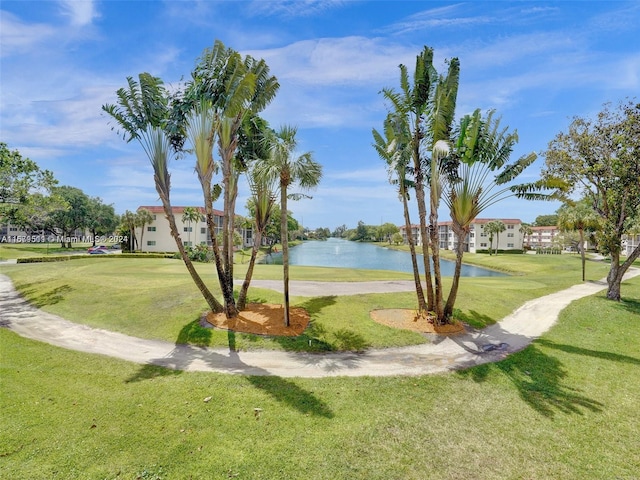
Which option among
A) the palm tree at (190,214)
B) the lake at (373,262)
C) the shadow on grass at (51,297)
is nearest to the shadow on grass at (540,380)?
the shadow on grass at (51,297)

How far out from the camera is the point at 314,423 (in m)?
7.64

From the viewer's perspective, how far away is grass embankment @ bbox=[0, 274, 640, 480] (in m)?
6.21

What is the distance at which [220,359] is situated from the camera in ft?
37.9

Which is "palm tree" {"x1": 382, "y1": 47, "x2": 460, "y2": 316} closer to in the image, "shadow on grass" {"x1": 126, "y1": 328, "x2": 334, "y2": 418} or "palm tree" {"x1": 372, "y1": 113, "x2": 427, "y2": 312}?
"palm tree" {"x1": 372, "y1": 113, "x2": 427, "y2": 312}

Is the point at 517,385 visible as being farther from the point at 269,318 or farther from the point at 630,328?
the point at 630,328

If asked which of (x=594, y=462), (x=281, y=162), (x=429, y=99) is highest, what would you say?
(x=429, y=99)

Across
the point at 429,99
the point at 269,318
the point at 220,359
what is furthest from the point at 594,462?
the point at 429,99

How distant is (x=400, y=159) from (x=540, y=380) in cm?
1056

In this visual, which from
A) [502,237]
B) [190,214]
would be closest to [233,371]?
[190,214]

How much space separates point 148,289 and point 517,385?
20160 millimetres

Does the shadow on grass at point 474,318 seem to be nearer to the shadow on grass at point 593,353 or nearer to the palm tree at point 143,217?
the shadow on grass at point 593,353

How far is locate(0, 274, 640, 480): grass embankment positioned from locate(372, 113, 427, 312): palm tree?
590cm

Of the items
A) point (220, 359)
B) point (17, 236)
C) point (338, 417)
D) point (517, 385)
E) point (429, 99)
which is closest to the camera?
point (338, 417)

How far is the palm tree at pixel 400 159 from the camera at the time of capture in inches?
609
